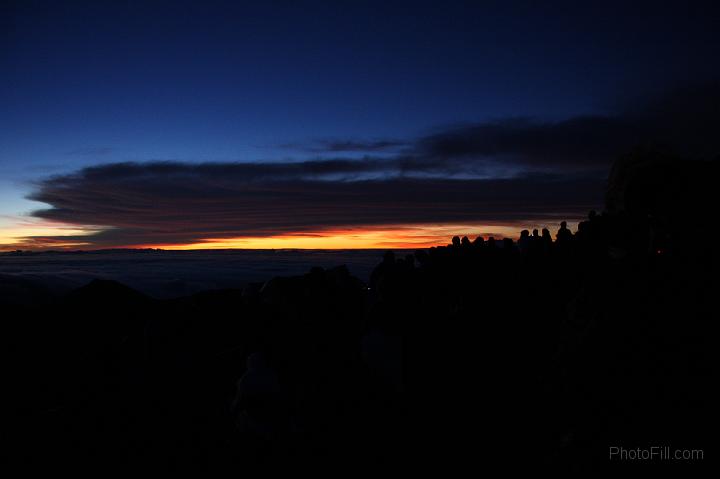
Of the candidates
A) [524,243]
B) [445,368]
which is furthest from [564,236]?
[445,368]

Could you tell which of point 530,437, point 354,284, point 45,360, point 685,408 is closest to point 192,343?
point 354,284

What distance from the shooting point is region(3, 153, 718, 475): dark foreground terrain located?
5.20m

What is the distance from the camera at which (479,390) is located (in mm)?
7469

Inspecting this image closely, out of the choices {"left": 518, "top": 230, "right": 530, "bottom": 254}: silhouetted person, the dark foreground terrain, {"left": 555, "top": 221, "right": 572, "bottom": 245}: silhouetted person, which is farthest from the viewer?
{"left": 518, "top": 230, "right": 530, "bottom": 254}: silhouetted person

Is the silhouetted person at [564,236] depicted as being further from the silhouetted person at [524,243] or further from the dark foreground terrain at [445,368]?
the silhouetted person at [524,243]

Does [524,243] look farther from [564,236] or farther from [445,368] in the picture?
[445,368]

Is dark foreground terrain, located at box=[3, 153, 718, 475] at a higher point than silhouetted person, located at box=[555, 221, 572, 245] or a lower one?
lower

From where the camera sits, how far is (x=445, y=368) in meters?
7.97

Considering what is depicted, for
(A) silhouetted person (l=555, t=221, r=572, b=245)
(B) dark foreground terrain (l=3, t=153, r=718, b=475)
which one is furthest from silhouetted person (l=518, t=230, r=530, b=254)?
(A) silhouetted person (l=555, t=221, r=572, b=245)

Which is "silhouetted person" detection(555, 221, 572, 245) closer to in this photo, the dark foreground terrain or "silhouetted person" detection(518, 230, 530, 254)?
the dark foreground terrain

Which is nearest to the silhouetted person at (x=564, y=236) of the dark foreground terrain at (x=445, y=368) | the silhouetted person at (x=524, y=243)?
the dark foreground terrain at (x=445, y=368)

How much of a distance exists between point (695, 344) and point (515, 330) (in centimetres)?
307

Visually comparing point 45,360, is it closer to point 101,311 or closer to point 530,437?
point 101,311

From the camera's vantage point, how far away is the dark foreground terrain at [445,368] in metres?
5.20
